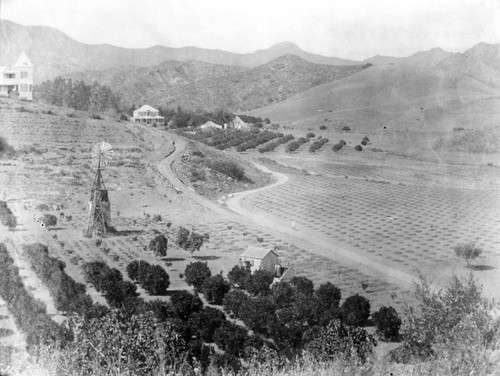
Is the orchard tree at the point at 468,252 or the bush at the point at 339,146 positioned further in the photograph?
the bush at the point at 339,146

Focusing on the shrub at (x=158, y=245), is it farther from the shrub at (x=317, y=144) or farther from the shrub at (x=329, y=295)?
the shrub at (x=317, y=144)

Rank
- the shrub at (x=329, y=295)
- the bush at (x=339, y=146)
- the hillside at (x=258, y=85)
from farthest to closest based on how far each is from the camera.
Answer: the hillside at (x=258, y=85)
the bush at (x=339, y=146)
the shrub at (x=329, y=295)

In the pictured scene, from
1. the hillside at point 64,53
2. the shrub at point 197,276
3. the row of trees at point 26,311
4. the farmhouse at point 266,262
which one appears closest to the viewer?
the row of trees at point 26,311

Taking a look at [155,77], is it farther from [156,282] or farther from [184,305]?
[184,305]

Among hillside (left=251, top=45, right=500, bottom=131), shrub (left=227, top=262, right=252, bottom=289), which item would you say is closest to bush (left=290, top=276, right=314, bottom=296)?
shrub (left=227, top=262, right=252, bottom=289)

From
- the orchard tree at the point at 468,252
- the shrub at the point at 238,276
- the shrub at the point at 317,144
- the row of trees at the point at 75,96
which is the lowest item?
the shrub at the point at 238,276

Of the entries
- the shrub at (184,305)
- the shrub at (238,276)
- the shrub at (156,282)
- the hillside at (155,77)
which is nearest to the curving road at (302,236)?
the shrub at (238,276)

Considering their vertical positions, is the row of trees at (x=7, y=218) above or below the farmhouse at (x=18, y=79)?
below
